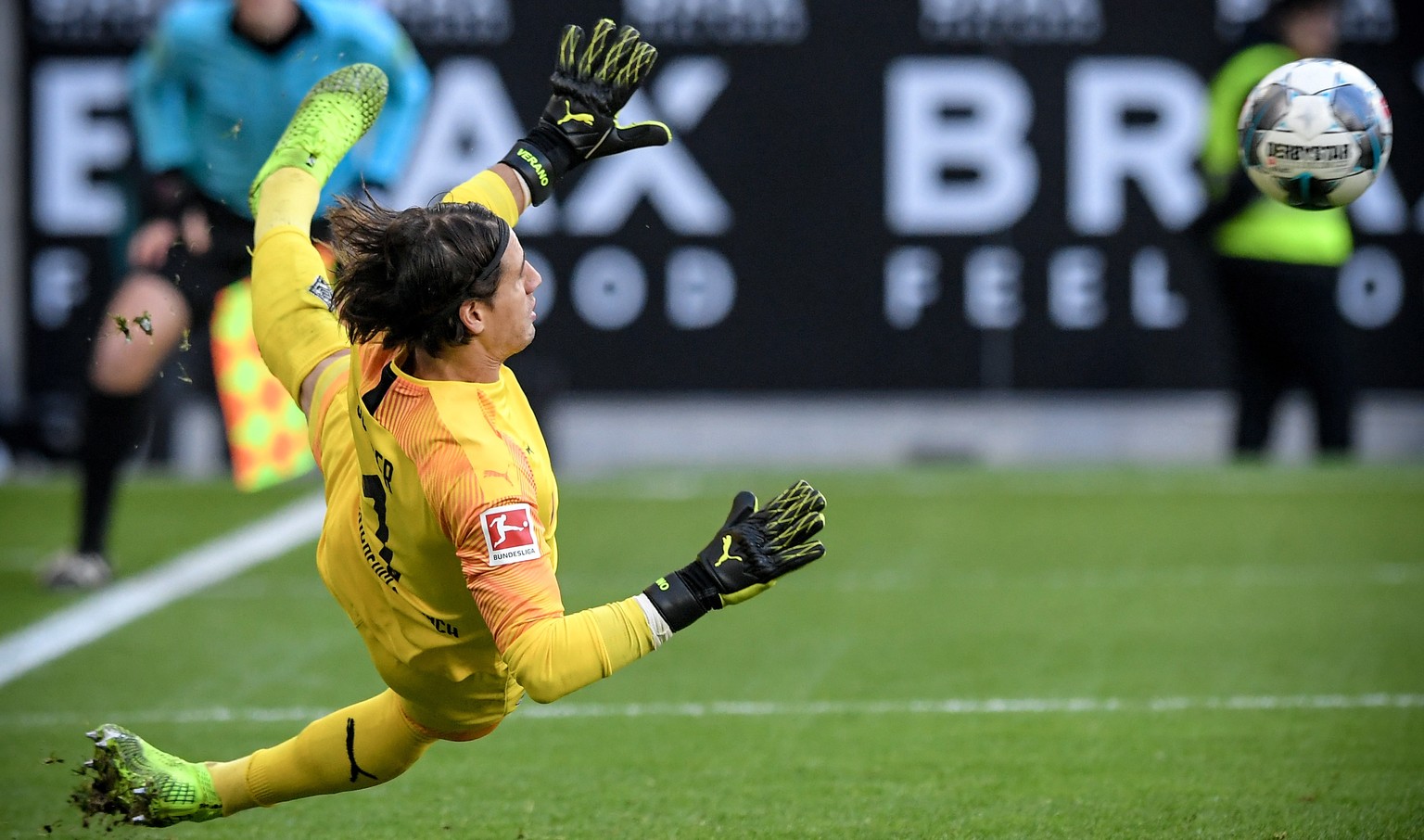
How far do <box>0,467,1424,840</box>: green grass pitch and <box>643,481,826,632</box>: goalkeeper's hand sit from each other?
3.91 feet

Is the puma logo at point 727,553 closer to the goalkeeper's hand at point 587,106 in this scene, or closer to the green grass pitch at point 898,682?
the goalkeeper's hand at point 587,106

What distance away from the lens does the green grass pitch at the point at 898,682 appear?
14.3ft

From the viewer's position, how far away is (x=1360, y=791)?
439 cm

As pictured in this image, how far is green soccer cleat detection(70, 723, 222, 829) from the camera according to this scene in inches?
144

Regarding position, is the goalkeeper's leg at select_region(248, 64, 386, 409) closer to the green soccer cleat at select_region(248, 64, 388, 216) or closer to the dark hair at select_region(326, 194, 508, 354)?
the green soccer cleat at select_region(248, 64, 388, 216)

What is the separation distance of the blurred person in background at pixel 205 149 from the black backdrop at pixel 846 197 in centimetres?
345

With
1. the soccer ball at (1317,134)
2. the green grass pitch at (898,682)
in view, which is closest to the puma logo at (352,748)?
the green grass pitch at (898,682)

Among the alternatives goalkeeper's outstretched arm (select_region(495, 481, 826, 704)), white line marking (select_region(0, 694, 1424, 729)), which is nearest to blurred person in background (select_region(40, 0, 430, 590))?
white line marking (select_region(0, 694, 1424, 729))

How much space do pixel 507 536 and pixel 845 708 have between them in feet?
8.41

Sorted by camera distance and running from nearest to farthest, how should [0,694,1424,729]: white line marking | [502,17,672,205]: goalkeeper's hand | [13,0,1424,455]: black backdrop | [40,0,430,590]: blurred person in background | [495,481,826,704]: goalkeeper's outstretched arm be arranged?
[495,481,826,704]: goalkeeper's outstretched arm
[502,17,672,205]: goalkeeper's hand
[0,694,1424,729]: white line marking
[40,0,430,590]: blurred person in background
[13,0,1424,455]: black backdrop

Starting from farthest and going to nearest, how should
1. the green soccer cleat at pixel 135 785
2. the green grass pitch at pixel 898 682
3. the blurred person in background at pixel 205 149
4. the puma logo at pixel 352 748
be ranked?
1. the blurred person in background at pixel 205 149
2. the green grass pitch at pixel 898 682
3. the puma logo at pixel 352 748
4. the green soccer cleat at pixel 135 785

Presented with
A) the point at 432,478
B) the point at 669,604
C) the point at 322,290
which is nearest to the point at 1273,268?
the point at 322,290

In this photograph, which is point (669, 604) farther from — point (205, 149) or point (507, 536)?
point (205, 149)

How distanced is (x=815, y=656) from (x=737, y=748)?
1.24 meters
